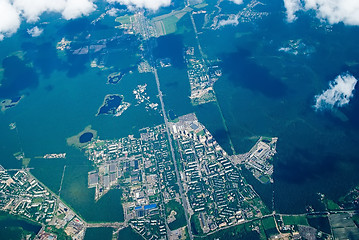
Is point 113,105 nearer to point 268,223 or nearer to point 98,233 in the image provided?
point 98,233

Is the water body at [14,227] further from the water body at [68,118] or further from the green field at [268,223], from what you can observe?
the green field at [268,223]

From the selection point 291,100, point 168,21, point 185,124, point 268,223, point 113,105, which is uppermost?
point 168,21

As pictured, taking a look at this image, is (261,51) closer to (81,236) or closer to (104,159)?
(104,159)

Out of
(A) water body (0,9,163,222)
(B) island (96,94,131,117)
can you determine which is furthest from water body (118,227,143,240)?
(B) island (96,94,131,117)

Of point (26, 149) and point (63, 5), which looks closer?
point (26, 149)

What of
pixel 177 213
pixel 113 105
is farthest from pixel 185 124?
pixel 177 213

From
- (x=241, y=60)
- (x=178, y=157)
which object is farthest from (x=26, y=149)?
(x=241, y=60)

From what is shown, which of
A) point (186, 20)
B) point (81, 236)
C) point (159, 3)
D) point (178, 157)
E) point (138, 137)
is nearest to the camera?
point (81, 236)

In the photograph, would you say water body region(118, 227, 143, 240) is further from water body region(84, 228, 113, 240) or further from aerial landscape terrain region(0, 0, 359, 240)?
water body region(84, 228, 113, 240)
